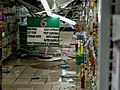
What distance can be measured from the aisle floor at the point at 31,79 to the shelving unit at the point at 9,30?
1.97 ft

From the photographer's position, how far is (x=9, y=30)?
13.4 meters

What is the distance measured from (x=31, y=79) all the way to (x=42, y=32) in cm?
389

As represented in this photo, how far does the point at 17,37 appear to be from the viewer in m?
14.6

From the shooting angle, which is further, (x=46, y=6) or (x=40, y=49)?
(x=40, y=49)

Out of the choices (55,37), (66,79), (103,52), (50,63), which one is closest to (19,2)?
(55,37)

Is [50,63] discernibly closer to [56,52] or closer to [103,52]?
[56,52]

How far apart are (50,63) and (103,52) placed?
11235mm

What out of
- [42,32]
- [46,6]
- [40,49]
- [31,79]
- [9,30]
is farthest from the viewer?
[40,49]

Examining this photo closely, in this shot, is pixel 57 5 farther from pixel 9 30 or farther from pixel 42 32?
pixel 9 30

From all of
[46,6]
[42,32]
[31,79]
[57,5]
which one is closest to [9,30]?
[42,32]

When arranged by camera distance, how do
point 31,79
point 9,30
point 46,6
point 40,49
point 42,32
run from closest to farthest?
point 31,79, point 46,6, point 9,30, point 42,32, point 40,49

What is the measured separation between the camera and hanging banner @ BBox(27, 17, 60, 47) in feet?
44.4

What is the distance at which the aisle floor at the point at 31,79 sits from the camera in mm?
9000

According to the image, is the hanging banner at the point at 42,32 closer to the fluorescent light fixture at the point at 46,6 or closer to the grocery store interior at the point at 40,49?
the grocery store interior at the point at 40,49
